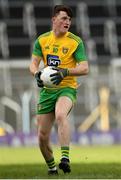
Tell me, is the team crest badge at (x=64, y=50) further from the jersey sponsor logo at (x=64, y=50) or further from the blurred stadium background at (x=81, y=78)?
the blurred stadium background at (x=81, y=78)

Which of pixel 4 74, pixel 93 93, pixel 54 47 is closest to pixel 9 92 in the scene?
pixel 4 74

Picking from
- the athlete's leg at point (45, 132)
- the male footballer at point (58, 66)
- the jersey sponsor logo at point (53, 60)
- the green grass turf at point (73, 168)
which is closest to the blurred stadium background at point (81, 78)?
the green grass turf at point (73, 168)

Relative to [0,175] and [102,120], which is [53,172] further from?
[102,120]

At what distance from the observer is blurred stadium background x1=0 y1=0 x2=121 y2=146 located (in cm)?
2917

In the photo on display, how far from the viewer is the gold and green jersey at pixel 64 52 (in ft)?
32.0

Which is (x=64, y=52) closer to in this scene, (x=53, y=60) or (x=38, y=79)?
(x=53, y=60)

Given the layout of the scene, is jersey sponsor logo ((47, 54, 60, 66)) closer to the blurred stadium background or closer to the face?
the face

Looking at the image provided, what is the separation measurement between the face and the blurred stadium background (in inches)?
698

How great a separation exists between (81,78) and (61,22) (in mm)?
21136

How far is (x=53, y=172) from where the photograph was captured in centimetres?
976

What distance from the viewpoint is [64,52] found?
9.74 metres

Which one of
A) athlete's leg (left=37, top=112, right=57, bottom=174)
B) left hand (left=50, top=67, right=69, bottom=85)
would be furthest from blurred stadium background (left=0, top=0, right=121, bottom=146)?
left hand (left=50, top=67, right=69, bottom=85)

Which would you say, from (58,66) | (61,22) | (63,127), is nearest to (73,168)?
(63,127)

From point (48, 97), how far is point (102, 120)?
20003mm
